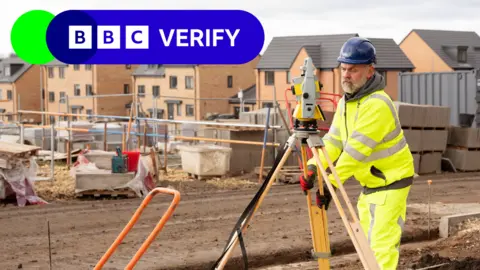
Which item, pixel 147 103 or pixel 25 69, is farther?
pixel 25 69

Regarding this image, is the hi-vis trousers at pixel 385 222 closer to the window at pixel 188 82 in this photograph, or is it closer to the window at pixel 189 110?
the window at pixel 188 82

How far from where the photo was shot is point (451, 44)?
59.2 m

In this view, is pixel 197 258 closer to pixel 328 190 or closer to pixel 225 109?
pixel 328 190

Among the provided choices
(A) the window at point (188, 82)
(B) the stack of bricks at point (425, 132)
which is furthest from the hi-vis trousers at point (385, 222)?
(A) the window at point (188, 82)

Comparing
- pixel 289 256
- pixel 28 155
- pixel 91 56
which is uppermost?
pixel 91 56

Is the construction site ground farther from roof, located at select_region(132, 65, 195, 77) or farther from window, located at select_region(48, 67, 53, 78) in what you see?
window, located at select_region(48, 67, 53, 78)

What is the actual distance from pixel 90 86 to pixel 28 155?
5088 cm

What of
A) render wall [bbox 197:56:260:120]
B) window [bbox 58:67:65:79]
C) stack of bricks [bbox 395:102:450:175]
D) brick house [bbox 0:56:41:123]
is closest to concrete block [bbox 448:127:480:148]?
stack of bricks [bbox 395:102:450:175]

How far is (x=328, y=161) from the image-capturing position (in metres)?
5.47

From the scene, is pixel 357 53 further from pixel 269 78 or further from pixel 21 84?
pixel 21 84

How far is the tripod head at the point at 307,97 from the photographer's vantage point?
17.9 feet

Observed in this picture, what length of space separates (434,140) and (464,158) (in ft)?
3.95

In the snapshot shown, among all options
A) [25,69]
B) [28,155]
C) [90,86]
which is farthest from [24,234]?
[25,69]

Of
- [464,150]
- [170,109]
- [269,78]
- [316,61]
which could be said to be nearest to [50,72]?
[170,109]
